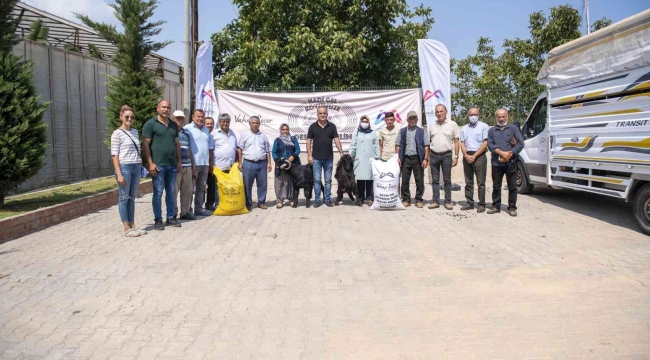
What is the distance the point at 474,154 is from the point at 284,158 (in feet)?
12.2

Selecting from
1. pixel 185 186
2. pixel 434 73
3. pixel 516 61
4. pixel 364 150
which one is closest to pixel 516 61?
pixel 516 61

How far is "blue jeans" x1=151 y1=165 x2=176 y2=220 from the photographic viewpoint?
7883 millimetres

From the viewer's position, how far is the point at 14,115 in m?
8.14

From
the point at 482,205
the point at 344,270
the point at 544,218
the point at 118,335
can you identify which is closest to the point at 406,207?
the point at 482,205

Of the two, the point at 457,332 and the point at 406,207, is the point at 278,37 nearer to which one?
the point at 406,207

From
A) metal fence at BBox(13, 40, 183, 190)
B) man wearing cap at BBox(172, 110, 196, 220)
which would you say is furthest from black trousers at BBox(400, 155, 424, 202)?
metal fence at BBox(13, 40, 183, 190)

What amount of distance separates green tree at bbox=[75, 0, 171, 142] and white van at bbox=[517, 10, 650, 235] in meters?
9.90

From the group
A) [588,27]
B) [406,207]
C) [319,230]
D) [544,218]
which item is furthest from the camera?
[588,27]

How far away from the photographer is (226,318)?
14.1 ft

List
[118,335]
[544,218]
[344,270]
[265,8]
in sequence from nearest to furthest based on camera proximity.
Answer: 1. [118,335]
2. [344,270]
3. [544,218]
4. [265,8]

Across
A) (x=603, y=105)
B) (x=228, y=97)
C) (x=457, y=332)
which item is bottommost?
(x=457, y=332)

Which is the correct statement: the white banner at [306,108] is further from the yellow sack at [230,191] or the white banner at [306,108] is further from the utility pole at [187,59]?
the yellow sack at [230,191]

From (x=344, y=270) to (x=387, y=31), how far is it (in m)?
11.1

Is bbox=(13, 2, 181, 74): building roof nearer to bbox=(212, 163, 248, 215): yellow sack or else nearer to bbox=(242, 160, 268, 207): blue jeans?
bbox=(242, 160, 268, 207): blue jeans
